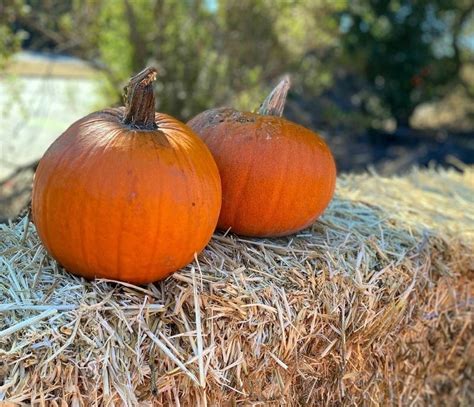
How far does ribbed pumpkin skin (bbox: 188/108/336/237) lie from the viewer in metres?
1.98

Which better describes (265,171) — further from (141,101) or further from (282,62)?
(282,62)

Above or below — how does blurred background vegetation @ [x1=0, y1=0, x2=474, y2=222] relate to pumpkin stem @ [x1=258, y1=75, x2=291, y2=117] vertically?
below

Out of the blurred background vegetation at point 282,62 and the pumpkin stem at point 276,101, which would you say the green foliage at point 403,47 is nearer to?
the blurred background vegetation at point 282,62

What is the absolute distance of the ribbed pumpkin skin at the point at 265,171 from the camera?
198cm

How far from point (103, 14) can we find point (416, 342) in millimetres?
4415

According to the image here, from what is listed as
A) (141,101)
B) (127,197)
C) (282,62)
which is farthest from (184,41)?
(127,197)

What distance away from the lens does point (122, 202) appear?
1602 millimetres

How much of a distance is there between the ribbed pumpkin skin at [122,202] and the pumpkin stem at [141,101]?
4 cm

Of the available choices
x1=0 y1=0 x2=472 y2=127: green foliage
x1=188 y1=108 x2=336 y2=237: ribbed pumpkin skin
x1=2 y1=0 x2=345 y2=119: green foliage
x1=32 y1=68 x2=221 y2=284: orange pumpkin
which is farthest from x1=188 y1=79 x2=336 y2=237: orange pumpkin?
x1=2 y1=0 x2=345 y2=119: green foliage

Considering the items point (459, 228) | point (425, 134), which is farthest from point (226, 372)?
point (425, 134)

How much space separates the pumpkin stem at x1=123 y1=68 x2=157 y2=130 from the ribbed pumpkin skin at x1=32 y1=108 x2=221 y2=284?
0.13 ft

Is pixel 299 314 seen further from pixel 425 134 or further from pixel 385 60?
pixel 425 134

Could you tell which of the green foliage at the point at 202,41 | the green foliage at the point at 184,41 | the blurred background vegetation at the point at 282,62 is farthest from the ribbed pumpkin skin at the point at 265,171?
the green foliage at the point at 184,41

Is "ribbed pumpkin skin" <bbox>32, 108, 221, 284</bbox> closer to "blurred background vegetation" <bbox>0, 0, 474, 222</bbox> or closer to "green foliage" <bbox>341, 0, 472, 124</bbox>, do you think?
"blurred background vegetation" <bbox>0, 0, 474, 222</bbox>
